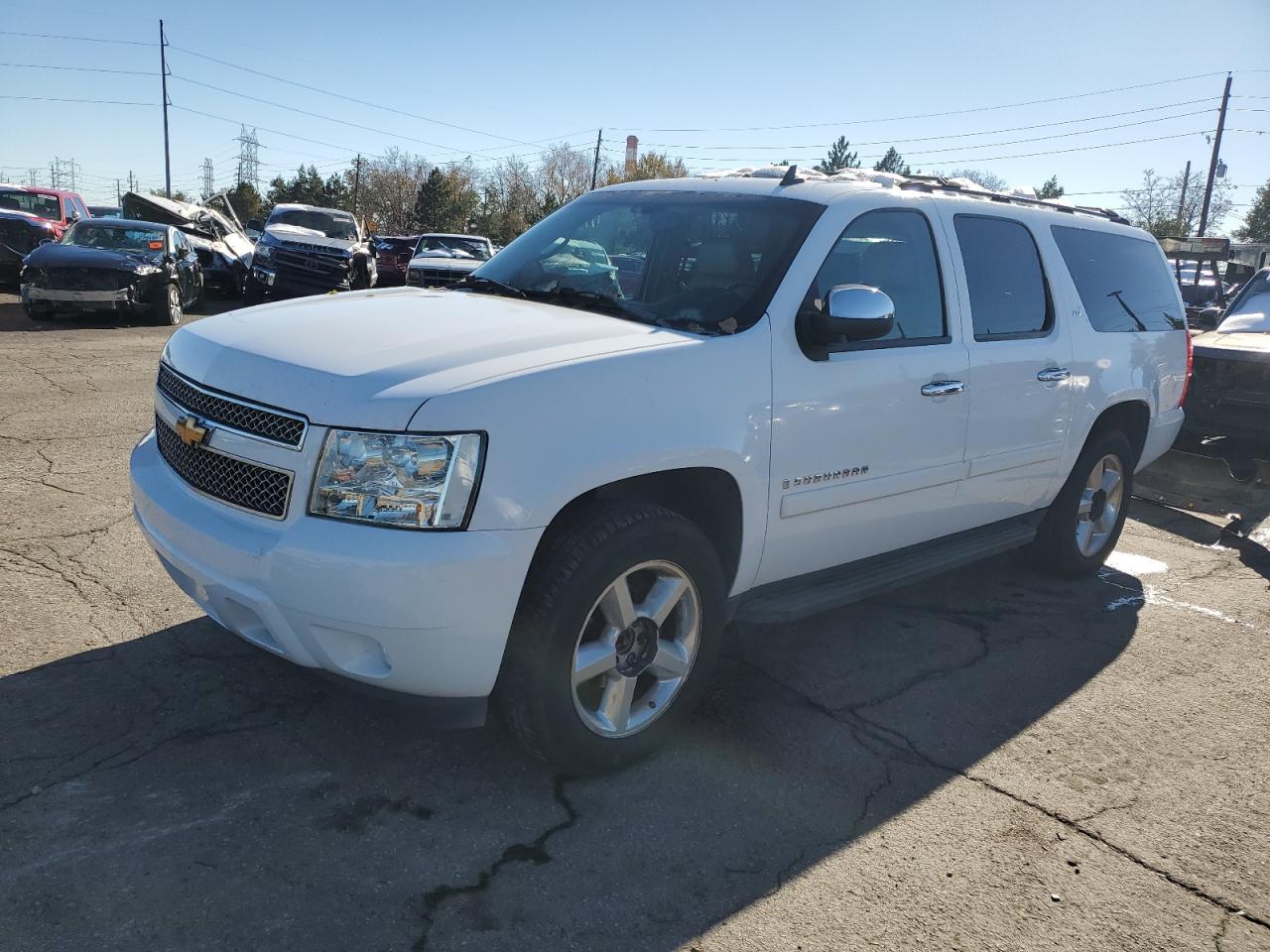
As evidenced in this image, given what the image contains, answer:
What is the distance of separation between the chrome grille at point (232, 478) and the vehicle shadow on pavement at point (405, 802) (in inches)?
22.3

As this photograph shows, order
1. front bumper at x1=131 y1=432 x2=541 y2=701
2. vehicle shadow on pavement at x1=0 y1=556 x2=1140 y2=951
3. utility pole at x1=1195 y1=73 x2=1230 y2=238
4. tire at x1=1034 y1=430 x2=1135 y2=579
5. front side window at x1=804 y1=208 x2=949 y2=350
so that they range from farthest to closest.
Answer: utility pole at x1=1195 y1=73 x2=1230 y2=238 → tire at x1=1034 y1=430 x2=1135 y2=579 → front side window at x1=804 y1=208 x2=949 y2=350 → front bumper at x1=131 y1=432 x2=541 y2=701 → vehicle shadow on pavement at x1=0 y1=556 x2=1140 y2=951

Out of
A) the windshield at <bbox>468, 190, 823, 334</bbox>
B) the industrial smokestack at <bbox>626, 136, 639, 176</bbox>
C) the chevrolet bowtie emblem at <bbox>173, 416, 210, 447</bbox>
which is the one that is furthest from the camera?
the industrial smokestack at <bbox>626, 136, 639, 176</bbox>

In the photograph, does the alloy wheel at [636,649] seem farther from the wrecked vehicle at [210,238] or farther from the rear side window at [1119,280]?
the wrecked vehicle at [210,238]

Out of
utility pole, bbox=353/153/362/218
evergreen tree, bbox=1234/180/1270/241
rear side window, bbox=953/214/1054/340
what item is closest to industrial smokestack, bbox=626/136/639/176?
utility pole, bbox=353/153/362/218

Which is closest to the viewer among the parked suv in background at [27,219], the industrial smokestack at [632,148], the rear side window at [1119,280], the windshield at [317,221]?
the rear side window at [1119,280]

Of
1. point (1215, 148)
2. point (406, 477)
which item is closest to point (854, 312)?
point (406, 477)

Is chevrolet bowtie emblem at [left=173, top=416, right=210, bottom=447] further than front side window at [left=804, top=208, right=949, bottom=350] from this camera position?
No

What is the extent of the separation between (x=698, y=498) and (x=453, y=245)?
19.8 m

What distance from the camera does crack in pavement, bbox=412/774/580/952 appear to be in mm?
2480

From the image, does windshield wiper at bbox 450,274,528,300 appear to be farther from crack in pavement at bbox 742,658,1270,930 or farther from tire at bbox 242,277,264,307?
tire at bbox 242,277,264,307

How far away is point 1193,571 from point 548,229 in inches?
178

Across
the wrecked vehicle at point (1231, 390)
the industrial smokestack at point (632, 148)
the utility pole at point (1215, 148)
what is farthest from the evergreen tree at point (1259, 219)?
the wrecked vehicle at point (1231, 390)

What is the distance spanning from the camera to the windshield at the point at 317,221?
768 inches

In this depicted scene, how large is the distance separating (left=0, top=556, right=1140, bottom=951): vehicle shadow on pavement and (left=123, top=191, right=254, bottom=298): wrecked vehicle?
1717 centimetres
